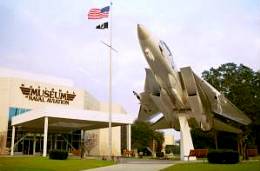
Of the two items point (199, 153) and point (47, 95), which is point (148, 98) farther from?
point (47, 95)

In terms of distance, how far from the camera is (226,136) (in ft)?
167

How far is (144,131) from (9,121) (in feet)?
93.0

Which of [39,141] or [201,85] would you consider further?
[39,141]

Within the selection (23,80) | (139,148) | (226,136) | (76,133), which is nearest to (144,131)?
(139,148)

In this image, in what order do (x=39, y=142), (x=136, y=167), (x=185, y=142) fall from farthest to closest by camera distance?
(x=39, y=142), (x=185, y=142), (x=136, y=167)

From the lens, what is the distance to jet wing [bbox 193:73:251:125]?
29477mm

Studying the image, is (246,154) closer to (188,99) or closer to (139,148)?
(188,99)

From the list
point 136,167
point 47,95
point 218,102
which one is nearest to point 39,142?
point 47,95

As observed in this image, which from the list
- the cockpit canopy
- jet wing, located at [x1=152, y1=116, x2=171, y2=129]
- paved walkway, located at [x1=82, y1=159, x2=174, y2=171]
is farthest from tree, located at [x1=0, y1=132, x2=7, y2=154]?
the cockpit canopy

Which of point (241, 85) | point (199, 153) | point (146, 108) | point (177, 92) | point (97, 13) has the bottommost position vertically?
point (199, 153)

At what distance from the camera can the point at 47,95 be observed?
177ft

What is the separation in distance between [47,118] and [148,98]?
1243 centimetres

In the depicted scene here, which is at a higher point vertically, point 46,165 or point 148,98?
point 148,98

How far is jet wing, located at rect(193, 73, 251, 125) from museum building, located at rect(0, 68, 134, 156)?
1625 cm
